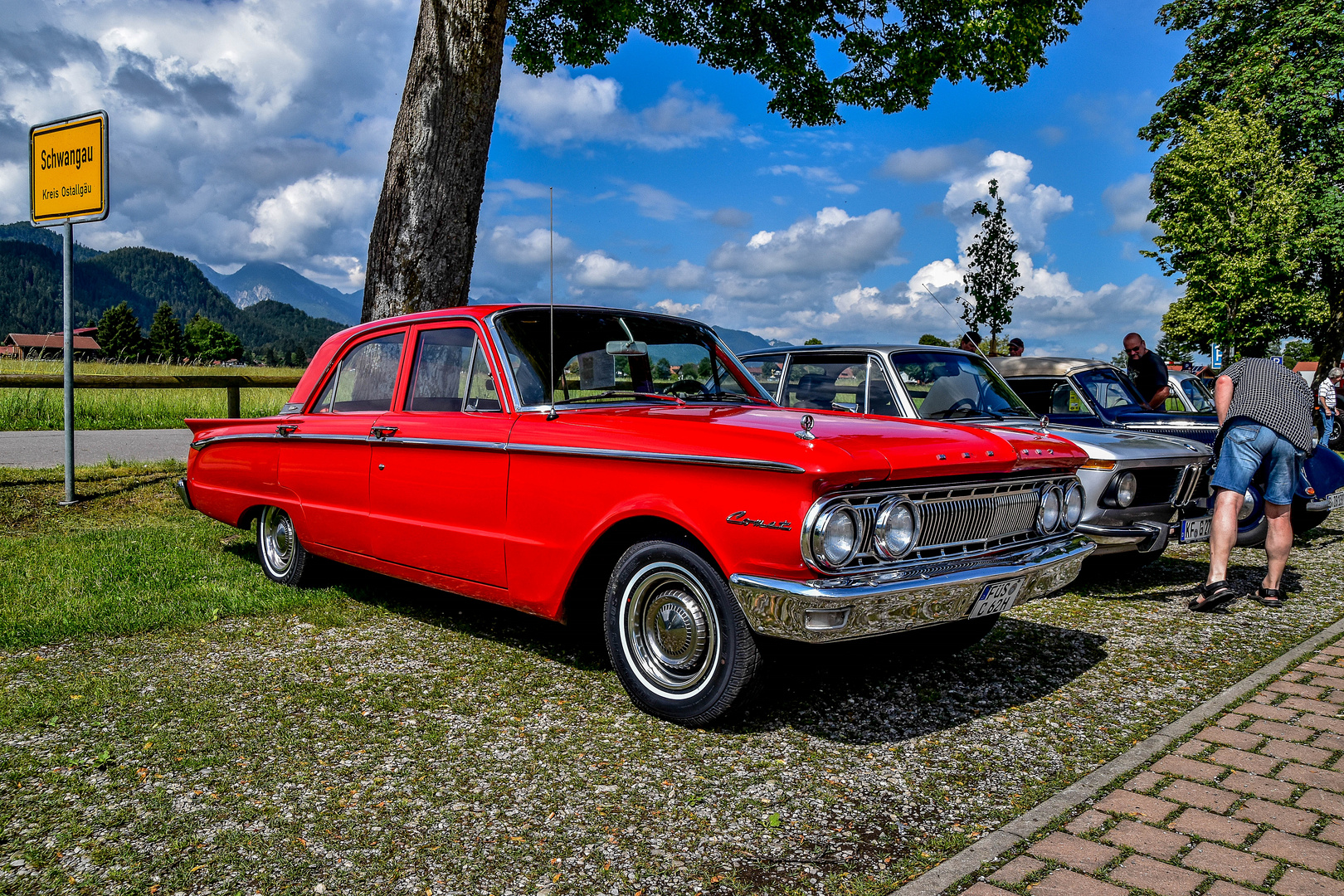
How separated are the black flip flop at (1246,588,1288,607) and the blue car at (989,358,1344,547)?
1941 mm

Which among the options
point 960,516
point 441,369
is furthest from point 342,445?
point 960,516

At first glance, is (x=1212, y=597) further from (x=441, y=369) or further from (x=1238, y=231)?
(x=1238, y=231)

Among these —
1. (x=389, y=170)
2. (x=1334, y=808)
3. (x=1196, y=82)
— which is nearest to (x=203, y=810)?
(x=1334, y=808)

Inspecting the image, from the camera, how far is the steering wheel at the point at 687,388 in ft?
15.9

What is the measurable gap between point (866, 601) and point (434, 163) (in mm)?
6530

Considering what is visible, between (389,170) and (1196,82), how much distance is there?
103 ft

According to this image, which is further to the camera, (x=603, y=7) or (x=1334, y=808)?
(x=603, y=7)

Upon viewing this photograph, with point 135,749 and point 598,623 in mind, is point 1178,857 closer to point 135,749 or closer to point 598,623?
point 598,623

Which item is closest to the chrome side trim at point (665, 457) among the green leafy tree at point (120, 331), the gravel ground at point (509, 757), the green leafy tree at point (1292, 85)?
the gravel ground at point (509, 757)

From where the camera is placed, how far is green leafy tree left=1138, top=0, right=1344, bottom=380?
2714 centimetres

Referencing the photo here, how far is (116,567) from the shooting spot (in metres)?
6.20

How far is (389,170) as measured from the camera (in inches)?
326

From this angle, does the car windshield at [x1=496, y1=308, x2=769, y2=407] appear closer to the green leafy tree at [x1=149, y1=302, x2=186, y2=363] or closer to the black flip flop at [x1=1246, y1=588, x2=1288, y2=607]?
the black flip flop at [x1=1246, y1=588, x2=1288, y2=607]

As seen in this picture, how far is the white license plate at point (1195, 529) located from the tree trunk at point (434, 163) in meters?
6.30
